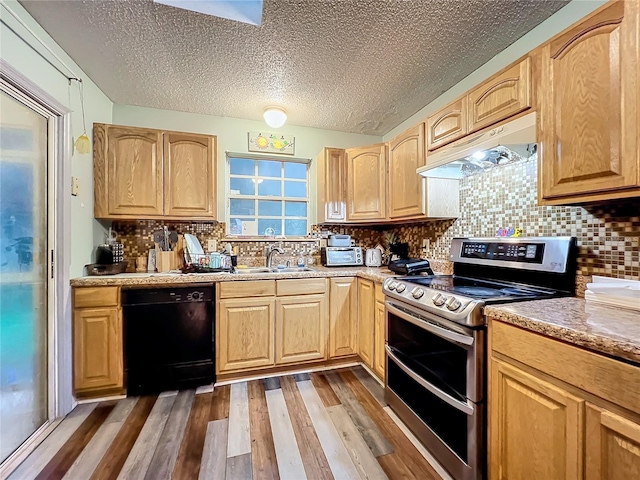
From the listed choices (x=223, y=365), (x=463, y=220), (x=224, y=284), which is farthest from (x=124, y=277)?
(x=463, y=220)

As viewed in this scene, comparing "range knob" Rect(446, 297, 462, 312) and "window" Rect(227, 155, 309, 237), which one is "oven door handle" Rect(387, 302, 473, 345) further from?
"window" Rect(227, 155, 309, 237)

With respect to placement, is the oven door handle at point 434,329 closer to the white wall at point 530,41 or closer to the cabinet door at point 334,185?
the cabinet door at point 334,185

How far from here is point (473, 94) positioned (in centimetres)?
167

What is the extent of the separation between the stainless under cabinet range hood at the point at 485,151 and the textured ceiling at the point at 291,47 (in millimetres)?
645

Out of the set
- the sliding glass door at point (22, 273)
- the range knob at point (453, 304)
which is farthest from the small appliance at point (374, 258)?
the sliding glass door at point (22, 273)

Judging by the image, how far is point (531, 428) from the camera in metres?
0.99

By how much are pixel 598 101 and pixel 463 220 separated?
1.20 metres

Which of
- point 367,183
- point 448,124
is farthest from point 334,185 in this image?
point 448,124

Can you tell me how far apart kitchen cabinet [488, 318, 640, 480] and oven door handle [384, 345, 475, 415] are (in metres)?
0.10

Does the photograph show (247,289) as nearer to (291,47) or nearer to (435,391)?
(435,391)

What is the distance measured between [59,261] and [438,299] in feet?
7.76

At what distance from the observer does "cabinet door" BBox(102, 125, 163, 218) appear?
2.23 metres

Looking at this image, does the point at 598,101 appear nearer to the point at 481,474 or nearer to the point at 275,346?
the point at 481,474

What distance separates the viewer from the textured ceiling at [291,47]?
149cm
